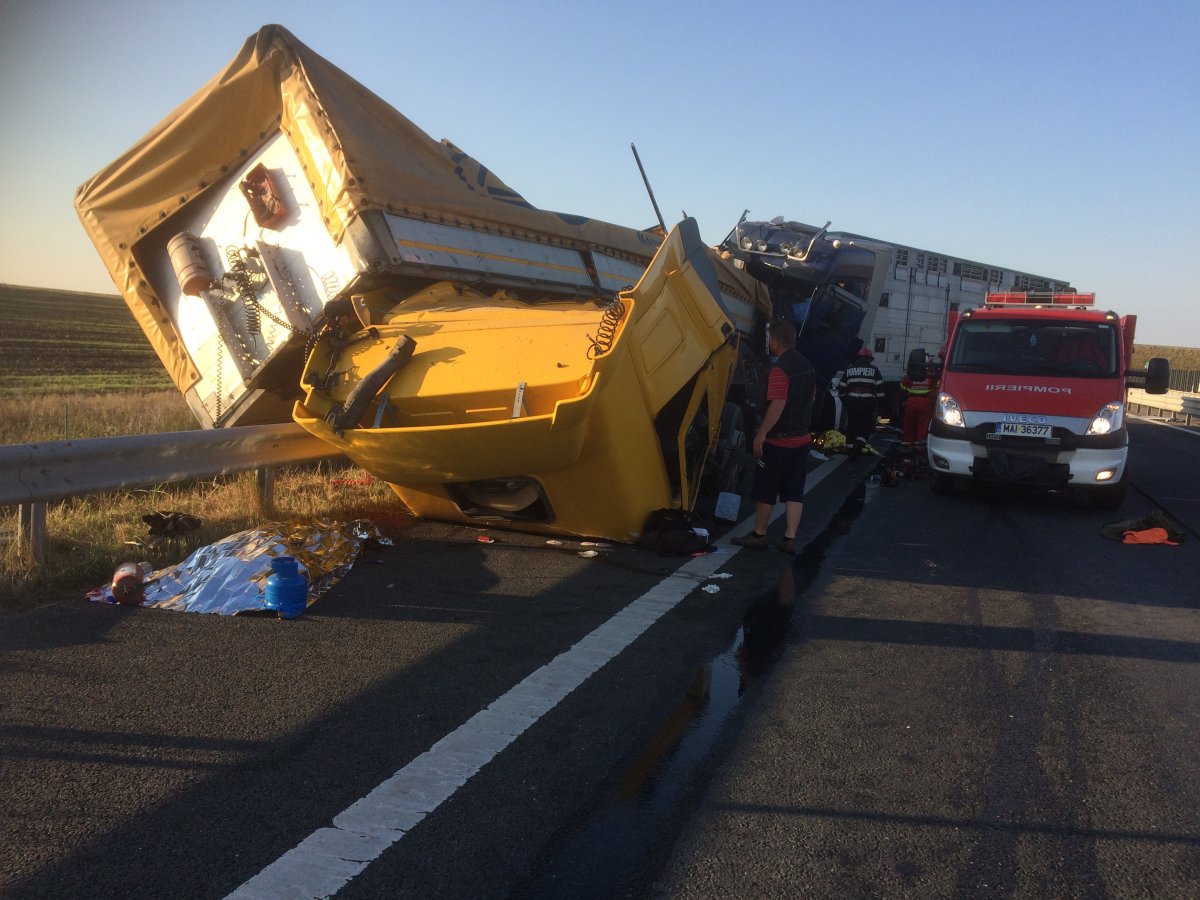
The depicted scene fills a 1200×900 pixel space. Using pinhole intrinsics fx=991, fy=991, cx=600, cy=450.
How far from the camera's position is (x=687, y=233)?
689 cm

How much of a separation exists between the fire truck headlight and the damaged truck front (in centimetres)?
372

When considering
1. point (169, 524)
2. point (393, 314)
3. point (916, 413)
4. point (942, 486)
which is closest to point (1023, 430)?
point (942, 486)

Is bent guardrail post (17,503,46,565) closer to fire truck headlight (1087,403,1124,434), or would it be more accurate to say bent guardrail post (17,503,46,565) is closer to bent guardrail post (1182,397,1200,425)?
fire truck headlight (1087,403,1124,434)

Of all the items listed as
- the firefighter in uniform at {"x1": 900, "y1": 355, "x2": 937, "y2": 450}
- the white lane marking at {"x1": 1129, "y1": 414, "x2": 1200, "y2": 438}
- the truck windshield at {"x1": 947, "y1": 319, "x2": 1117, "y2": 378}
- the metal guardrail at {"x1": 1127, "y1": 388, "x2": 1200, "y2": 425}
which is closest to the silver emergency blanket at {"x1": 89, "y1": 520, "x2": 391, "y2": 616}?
the truck windshield at {"x1": 947, "y1": 319, "x2": 1117, "y2": 378}

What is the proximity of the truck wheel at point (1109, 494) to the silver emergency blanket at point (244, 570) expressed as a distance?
6.80 metres

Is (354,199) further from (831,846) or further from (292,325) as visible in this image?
(831,846)

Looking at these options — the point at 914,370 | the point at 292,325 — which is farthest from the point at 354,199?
the point at 914,370

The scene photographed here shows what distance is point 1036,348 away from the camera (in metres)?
10.2

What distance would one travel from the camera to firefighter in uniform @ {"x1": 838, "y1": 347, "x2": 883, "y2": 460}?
1378cm

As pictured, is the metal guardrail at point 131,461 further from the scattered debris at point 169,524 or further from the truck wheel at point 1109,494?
the truck wheel at point 1109,494

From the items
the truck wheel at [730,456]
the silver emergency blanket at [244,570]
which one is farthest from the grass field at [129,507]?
the truck wheel at [730,456]

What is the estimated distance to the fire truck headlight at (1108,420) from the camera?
9.00 meters

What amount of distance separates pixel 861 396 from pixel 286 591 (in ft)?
34.2

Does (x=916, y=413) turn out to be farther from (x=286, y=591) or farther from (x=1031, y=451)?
(x=286, y=591)
